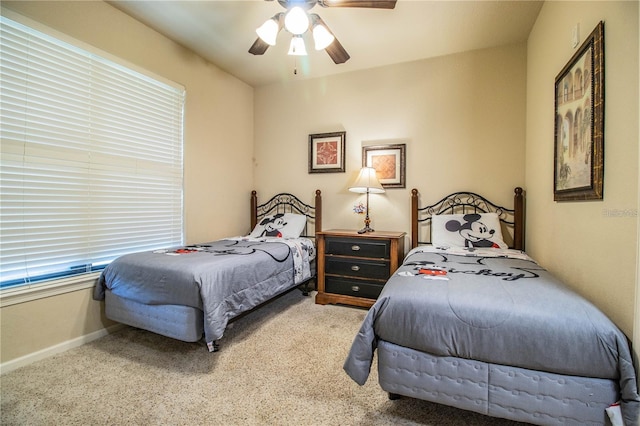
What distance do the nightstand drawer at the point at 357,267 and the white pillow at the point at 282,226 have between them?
61cm

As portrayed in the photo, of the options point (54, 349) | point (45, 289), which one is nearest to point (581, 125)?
point (45, 289)

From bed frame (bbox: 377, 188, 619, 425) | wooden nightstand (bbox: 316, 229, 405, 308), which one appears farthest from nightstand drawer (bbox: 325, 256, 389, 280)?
bed frame (bbox: 377, 188, 619, 425)

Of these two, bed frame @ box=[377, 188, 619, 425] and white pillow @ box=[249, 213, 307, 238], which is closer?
bed frame @ box=[377, 188, 619, 425]

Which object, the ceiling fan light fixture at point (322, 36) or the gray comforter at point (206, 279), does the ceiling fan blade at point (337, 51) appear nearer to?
the ceiling fan light fixture at point (322, 36)

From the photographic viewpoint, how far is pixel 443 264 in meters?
2.00

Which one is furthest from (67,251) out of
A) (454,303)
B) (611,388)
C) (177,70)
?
(611,388)

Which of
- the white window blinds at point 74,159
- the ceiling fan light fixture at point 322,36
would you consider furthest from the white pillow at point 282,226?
the ceiling fan light fixture at point 322,36

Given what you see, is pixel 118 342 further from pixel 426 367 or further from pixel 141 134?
pixel 426 367

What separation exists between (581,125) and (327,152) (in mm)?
2436

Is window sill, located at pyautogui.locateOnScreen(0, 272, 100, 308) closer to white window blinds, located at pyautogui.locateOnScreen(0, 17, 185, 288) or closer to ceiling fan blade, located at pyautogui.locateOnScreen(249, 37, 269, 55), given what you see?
white window blinds, located at pyautogui.locateOnScreen(0, 17, 185, 288)

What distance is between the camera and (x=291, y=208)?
384cm

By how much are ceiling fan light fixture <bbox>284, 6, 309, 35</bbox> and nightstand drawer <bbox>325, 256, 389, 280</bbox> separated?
2.03 metres

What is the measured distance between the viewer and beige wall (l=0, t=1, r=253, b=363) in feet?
6.30

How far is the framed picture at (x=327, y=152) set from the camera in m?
3.53
